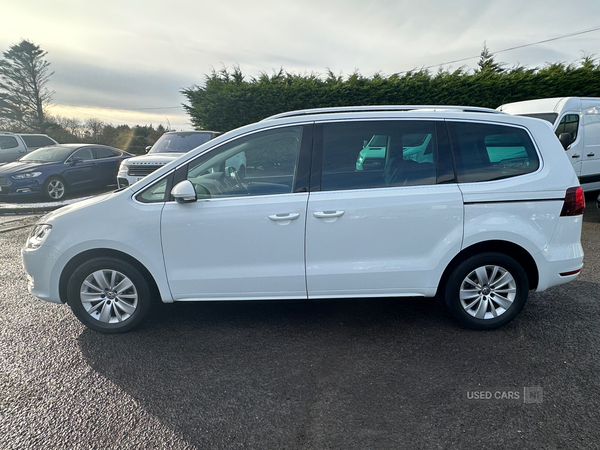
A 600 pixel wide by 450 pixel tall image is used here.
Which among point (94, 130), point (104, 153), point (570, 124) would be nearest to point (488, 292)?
point (570, 124)

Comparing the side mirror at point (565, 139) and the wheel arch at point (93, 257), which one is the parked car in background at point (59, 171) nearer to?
the wheel arch at point (93, 257)

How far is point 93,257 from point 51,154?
416 inches

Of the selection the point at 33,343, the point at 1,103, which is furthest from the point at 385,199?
the point at 1,103

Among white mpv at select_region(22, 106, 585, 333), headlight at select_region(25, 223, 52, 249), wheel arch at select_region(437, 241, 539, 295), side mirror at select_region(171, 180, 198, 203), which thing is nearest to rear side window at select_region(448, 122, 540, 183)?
white mpv at select_region(22, 106, 585, 333)

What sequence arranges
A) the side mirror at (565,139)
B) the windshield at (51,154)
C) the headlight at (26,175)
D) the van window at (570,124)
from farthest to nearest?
the windshield at (51,154) < the headlight at (26,175) < the van window at (570,124) < the side mirror at (565,139)

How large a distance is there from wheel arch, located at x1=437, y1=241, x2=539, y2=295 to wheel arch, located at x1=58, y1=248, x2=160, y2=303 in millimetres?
2543

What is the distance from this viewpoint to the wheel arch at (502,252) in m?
3.53

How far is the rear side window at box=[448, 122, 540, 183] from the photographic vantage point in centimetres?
350

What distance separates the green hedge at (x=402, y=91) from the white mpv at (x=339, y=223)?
11720mm

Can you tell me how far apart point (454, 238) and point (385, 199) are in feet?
2.15

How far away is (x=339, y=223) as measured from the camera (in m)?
3.39

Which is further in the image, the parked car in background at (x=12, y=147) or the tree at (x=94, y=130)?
the tree at (x=94, y=130)

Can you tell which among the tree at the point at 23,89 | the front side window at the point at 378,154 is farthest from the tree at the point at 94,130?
the front side window at the point at 378,154

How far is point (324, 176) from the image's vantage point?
3.49m
